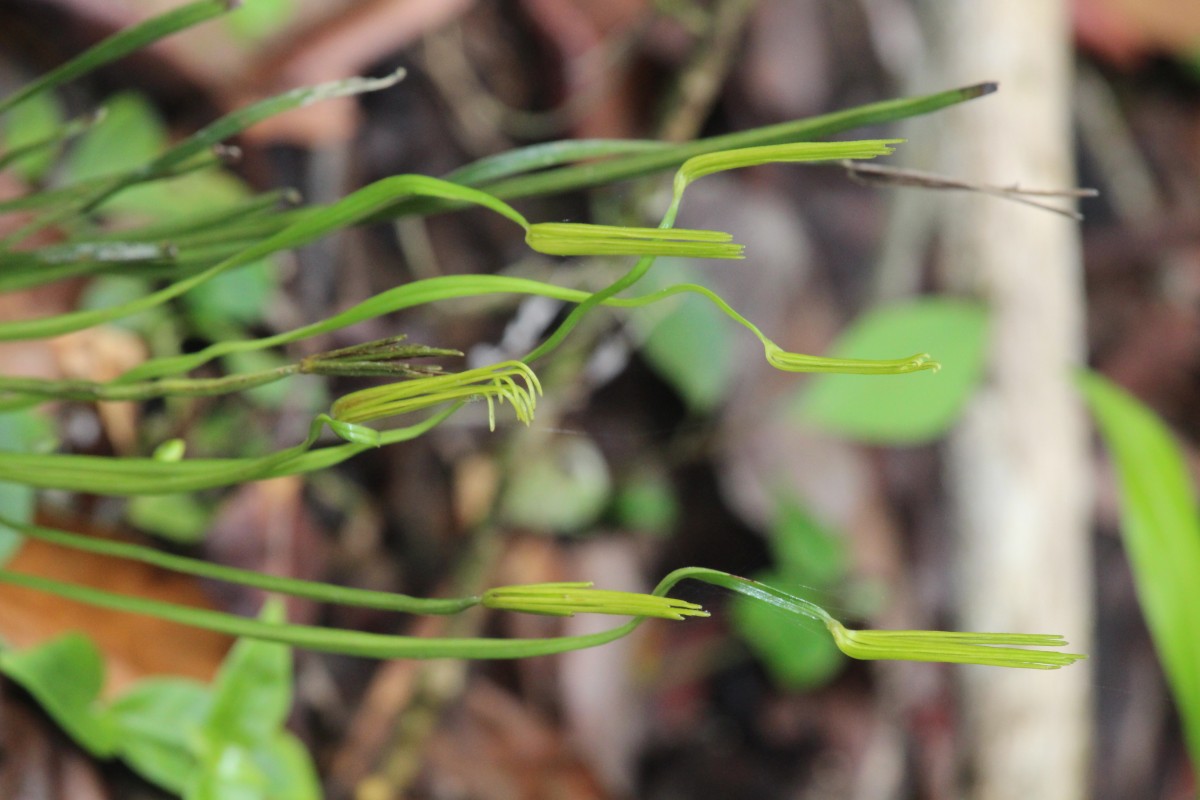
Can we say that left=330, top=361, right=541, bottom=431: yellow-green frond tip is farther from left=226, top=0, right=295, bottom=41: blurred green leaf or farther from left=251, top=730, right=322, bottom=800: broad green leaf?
left=226, top=0, right=295, bottom=41: blurred green leaf

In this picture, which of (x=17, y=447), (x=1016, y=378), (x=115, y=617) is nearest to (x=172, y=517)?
(x=115, y=617)

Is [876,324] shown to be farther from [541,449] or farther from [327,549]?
[327,549]

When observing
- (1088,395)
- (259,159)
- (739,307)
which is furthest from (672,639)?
(259,159)

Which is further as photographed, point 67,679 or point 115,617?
point 115,617

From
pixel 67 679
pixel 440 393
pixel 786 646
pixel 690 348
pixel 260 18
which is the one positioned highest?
pixel 260 18

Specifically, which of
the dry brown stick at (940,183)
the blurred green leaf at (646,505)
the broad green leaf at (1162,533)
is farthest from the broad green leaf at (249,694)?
the broad green leaf at (1162,533)

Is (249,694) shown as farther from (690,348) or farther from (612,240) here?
(690,348)
